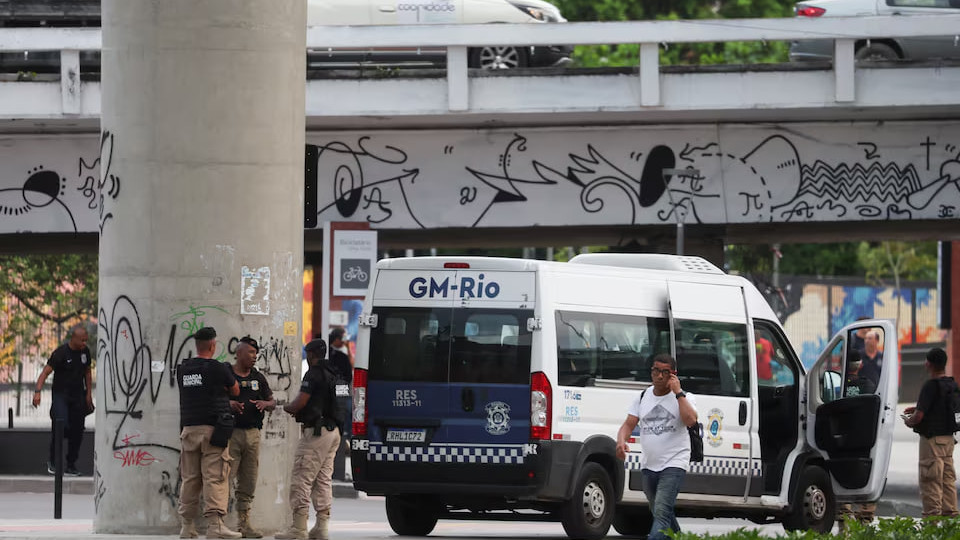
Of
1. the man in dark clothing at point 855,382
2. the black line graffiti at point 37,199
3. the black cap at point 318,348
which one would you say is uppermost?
the black line graffiti at point 37,199

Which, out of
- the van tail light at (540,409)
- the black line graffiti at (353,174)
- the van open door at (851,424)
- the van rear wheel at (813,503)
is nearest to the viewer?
the van tail light at (540,409)

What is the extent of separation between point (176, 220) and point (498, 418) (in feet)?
9.79

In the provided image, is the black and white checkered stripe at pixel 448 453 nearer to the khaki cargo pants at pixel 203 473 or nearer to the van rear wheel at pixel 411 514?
the van rear wheel at pixel 411 514

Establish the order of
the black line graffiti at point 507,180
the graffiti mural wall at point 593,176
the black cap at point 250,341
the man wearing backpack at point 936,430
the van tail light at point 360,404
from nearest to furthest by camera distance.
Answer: the black cap at point 250,341 < the van tail light at point 360,404 < the man wearing backpack at point 936,430 < the graffiti mural wall at point 593,176 < the black line graffiti at point 507,180

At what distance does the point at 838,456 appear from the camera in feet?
51.8

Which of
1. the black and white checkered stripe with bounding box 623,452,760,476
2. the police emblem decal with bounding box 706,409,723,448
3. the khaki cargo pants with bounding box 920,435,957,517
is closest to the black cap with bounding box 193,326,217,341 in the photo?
the black and white checkered stripe with bounding box 623,452,760,476

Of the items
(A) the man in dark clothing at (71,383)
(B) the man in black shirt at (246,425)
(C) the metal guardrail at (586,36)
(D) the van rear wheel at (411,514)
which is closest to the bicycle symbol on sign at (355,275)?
(C) the metal guardrail at (586,36)

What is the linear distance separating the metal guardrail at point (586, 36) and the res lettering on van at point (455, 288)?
22.0ft

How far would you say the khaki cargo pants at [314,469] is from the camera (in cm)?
1349

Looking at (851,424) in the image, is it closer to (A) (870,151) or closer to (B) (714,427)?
(B) (714,427)

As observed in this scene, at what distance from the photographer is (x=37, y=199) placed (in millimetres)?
21859

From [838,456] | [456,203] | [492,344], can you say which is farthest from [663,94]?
[492,344]

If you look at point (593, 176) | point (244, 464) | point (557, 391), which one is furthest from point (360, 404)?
point (593, 176)

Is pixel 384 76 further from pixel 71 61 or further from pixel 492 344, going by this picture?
pixel 492 344
